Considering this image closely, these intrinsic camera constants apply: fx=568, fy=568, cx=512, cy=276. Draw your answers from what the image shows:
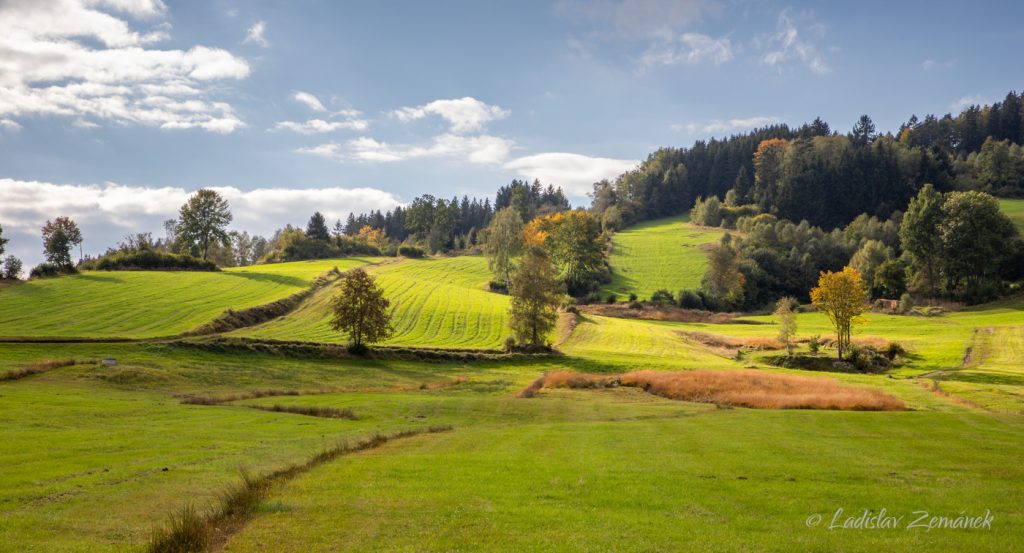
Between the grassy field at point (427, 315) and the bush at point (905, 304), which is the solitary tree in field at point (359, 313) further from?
the bush at point (905, 304)

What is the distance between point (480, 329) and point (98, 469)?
69.4 meters

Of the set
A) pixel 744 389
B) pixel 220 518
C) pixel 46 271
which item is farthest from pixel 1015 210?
pixel 46 271

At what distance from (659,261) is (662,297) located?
3630cm

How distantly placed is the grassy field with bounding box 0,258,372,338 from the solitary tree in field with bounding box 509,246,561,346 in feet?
134

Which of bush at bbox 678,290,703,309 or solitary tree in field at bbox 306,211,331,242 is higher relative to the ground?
solitary tree in field at bbox 306,211,331,242

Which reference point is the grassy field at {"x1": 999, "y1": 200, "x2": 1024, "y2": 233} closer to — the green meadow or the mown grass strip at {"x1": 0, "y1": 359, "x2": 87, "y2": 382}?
the green meadow

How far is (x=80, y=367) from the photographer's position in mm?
44312

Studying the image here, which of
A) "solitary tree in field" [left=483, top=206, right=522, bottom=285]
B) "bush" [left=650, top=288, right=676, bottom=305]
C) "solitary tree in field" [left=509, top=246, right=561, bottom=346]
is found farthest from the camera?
"solitary tree in field" [left=483, top=206, right=522, bottom=285]

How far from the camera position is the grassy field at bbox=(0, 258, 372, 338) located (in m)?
66.7

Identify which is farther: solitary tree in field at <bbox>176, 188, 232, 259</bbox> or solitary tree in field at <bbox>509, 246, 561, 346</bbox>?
solitary tree in field at <bbox>176, 188, 232, 259</bbox>

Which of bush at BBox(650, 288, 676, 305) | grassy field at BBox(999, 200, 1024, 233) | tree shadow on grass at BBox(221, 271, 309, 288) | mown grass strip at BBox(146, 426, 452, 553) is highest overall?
grassy field at BBox(999, 200, 1024, 233)

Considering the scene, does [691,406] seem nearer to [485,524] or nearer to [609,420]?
[609,420]

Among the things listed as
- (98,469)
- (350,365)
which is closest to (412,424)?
(98,469)

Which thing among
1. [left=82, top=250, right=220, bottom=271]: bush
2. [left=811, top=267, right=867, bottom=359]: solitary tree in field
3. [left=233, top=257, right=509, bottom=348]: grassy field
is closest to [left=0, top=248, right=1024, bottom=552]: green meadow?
[left=811, top=267, right=867, bottom=359]: solitary tree in field
